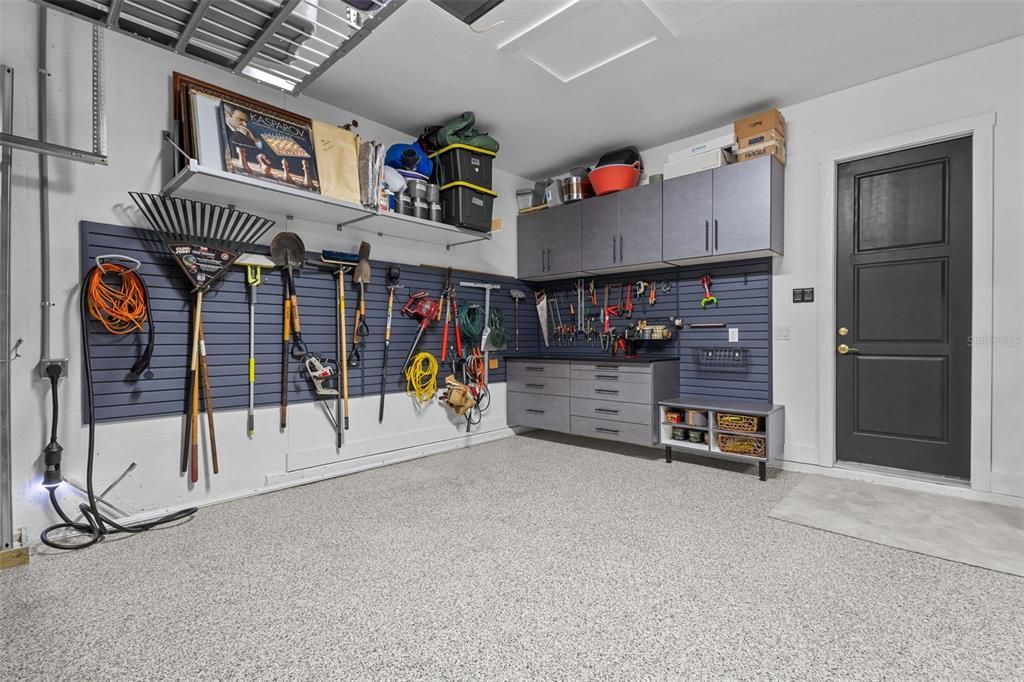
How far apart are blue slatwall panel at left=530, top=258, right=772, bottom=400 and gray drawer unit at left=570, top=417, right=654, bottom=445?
2.26 ft

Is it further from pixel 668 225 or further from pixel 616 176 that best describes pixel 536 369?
pixel 616 176

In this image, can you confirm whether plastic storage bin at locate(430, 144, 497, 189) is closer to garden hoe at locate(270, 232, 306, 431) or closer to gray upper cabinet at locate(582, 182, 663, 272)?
gray upper cabinet at locate(582, 182, 663, 272)

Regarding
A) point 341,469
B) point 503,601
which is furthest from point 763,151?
point 341,469

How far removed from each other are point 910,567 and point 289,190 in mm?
3929

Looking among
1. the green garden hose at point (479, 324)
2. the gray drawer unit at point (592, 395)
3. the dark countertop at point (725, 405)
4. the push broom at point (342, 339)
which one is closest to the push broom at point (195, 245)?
the push broom at point (342, 339)

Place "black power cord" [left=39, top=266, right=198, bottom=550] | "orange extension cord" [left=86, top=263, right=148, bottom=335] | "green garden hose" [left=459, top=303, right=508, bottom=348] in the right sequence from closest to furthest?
"black power cord" [left=39, top=266, right=198, bottom=550], "orange extension cord" [left=86, top=263, right=148, bottom=335], "green garden hose" [left=459, top=303, right=508, bottom=348]

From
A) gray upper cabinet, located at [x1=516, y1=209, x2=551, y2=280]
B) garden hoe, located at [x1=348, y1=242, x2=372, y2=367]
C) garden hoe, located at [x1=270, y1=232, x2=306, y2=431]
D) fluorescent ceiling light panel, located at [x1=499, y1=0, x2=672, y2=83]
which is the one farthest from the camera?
gray upper cabinet, located at [x1=516, y1=209, x2=551, y2=280]

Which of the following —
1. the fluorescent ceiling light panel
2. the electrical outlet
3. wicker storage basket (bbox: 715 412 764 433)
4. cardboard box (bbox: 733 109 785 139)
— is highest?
the fluorescent ceiling light panel

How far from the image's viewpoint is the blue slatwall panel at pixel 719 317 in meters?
3.90

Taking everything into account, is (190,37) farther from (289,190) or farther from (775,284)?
(775,284)

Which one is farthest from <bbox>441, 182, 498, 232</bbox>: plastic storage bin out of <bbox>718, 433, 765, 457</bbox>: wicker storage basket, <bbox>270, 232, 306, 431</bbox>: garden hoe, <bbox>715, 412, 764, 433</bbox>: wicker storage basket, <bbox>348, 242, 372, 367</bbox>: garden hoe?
<bbox>718, 433, 765, 457</bbox>: wicker storage basket

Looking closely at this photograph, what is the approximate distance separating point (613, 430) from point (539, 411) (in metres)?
0.88

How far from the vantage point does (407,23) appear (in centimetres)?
273

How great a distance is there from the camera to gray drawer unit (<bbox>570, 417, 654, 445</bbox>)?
13.0 ft
